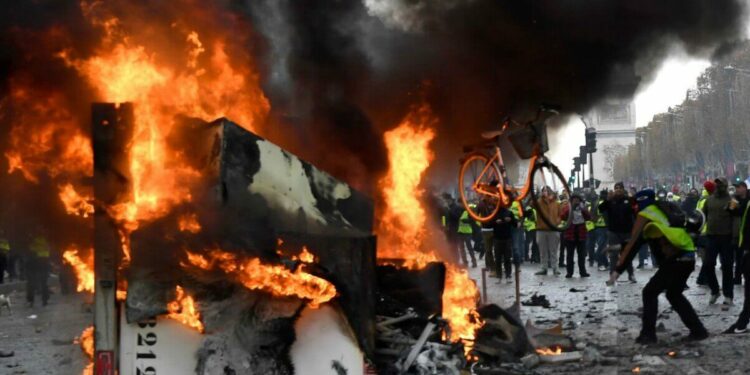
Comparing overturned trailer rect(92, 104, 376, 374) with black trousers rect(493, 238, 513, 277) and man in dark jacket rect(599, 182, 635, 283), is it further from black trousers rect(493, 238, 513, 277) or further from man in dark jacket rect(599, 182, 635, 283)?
black trousers rect(493, 238, 513, 277)

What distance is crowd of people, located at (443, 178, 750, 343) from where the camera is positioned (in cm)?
1005

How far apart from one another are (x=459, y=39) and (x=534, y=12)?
3.36 feet

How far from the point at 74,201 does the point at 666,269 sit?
613cm

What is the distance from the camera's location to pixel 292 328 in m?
6.90

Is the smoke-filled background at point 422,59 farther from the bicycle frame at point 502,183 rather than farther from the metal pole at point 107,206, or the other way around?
the metal pole at point 107,206

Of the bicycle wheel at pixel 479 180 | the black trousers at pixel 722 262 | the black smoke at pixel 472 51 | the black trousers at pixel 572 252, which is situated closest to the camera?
the bicycle wheel at pixel 479 180

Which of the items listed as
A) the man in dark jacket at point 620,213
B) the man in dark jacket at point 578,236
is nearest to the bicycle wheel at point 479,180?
the man in dark jacket at point 620,213

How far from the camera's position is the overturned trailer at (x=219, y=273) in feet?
21.4

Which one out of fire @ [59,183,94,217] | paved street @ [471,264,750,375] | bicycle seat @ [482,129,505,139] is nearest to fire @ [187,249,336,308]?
fire @ [59,183,94,217]

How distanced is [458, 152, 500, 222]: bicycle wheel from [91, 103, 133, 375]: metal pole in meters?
5.59

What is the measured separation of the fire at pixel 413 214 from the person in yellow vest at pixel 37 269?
23.1ft

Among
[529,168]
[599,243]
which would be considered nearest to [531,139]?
[529,168]

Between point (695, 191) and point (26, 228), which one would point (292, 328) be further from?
point (695, 191)

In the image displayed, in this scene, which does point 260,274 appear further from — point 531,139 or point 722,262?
point 722,262
